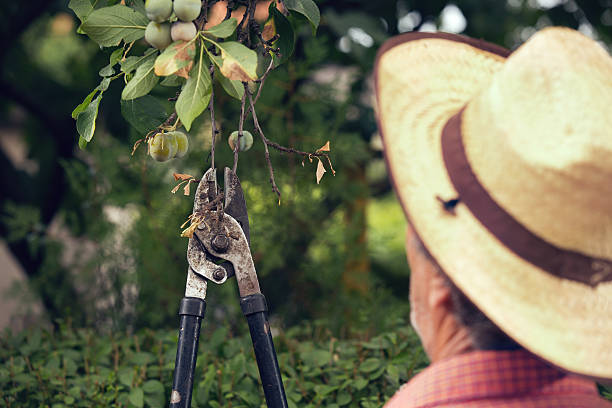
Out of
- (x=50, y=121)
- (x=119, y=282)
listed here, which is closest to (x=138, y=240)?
(x=119, y=282)

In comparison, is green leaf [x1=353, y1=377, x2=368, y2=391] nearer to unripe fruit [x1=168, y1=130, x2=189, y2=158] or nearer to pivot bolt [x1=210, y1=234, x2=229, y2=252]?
pivot bolt [x1=210, y1=234, x2=229, y2=252]

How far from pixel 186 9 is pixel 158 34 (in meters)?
0.08

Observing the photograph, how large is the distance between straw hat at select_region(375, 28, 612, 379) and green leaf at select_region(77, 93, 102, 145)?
616 millimetres

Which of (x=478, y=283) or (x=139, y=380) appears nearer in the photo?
(x=478, y=283)

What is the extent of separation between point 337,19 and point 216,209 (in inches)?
79.8

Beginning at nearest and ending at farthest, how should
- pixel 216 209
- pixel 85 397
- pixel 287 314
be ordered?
pixel 216 209 → pixel 85 397 → pixel 287 314

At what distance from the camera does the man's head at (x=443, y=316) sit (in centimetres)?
112

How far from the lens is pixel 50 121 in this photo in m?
3.75

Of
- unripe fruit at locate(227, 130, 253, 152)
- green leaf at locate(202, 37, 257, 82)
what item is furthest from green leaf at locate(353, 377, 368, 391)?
green leaf at locate(202, 37, 257, 82)

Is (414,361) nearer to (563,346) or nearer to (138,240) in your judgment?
(563,346)

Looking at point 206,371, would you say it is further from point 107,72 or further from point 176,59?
point 176,59

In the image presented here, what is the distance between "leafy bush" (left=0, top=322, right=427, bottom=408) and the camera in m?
1.85

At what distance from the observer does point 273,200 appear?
121 inches

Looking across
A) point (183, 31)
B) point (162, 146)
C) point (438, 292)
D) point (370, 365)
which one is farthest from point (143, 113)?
point (370, 365)
